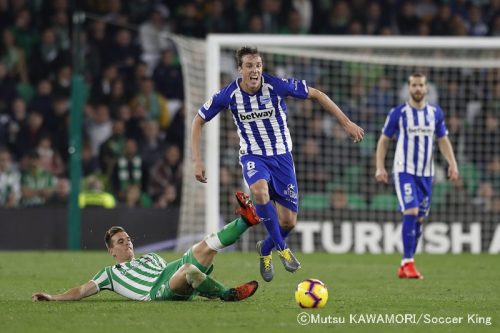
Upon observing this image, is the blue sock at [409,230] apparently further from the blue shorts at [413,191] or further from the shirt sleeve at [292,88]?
the shirt sleeve at [292,88]

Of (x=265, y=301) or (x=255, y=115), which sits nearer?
(x=265, y=301)

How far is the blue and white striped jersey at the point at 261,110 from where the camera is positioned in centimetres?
1012

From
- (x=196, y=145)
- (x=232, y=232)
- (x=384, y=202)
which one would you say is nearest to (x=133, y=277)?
(x=232, y=232)

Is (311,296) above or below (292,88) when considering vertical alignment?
below

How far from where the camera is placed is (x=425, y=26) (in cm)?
2042

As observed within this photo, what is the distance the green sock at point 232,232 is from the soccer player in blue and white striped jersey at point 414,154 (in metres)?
4.17

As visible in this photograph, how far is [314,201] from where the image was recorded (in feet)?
57.4

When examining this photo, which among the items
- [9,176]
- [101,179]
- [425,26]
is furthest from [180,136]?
[425,26]

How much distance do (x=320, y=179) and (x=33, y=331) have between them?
11.0 m

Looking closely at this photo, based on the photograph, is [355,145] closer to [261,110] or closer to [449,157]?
[449,157]

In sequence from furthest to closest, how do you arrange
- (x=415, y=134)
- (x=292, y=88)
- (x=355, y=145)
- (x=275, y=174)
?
(x=355, y=145), (x=415, y=134), (x=275, y=174), (x=292, y=88)

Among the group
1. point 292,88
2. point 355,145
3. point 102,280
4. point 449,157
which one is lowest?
point 102,280

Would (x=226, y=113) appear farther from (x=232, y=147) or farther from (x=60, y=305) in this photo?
(x=60, y=305)

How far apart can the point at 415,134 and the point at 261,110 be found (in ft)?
9.98
